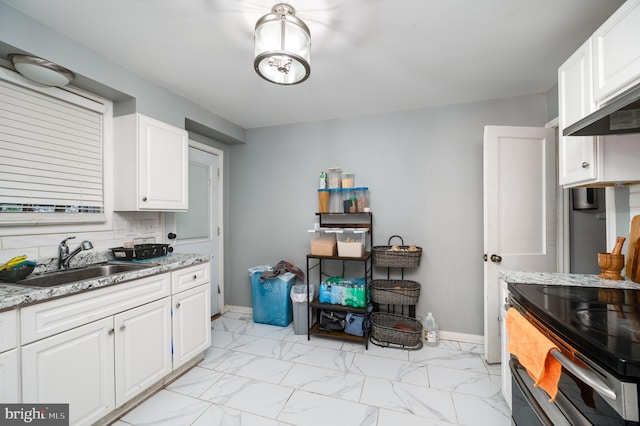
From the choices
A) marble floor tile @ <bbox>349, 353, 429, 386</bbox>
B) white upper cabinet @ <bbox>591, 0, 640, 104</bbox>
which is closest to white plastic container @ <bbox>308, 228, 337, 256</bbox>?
marble floor tile @ <bbox>349, 353, 429, 386</bbox>

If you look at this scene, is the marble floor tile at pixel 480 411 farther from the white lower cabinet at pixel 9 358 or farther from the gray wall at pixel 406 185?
the white lower cabinet at pixel 9 358

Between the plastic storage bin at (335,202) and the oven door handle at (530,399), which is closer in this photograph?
the oven door handle at (530,399)

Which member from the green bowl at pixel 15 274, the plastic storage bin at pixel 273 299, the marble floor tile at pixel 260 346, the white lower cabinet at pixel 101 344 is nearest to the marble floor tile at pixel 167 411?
the white lower cabinet at pixel 101 344

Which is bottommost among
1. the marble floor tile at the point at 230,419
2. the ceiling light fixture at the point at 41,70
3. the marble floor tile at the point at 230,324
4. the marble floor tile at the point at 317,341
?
the marble floor tile at the point at 317,341

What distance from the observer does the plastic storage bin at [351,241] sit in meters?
2.58

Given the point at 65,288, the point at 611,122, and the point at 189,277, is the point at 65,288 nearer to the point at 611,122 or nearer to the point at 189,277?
the point at 189,277

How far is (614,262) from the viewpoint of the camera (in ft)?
4.70

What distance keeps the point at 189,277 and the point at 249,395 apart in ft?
3.26

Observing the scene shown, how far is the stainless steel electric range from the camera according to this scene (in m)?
0.67

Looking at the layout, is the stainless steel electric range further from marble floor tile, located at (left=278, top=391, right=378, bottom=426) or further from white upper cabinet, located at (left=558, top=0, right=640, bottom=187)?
marble floor tile, located at (left=278, top=391, right=378, bottom=426)

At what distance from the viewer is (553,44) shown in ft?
5.71

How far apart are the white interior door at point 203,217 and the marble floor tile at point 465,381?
233cm

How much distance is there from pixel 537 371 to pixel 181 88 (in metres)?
3.02

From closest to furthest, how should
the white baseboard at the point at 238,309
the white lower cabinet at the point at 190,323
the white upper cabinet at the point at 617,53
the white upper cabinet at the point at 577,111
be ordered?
the white upper cabinet at the point at 617,53 → the white upper cabinet at the point at 577,111 → the white lower cabinet at the point at 190,323 → the white baseboard at the point at 238,309
